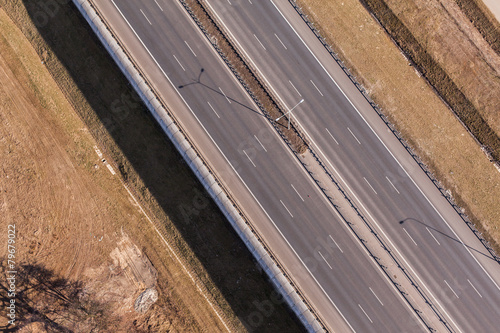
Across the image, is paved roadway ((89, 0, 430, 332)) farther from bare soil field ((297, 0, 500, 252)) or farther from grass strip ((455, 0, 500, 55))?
grass strip ((455, 0, 500, 55))

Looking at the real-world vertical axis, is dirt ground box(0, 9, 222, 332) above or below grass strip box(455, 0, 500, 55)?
above

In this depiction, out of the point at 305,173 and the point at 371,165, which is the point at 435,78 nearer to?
the point at 371,165

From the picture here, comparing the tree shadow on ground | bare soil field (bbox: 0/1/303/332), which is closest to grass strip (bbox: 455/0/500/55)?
bare soil field (bbox: 0/1/303/332)

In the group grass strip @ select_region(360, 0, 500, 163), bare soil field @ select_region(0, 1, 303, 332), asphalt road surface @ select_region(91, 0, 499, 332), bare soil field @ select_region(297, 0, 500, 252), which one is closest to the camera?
asphalt road surface @ select_region(91, 0, 499, 332)

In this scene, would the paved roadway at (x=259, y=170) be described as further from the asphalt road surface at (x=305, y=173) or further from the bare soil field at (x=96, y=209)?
the bare soil field at (x=96, y=209)

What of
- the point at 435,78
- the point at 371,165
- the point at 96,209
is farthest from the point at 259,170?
the point at 435,78

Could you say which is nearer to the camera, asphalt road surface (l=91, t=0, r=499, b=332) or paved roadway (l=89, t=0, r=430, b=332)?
paved roadway (l=89, t=0, r=430, b=332)

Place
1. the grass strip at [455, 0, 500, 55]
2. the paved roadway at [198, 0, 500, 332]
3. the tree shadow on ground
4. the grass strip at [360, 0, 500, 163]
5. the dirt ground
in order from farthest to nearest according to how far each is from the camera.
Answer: the grass strip at [455, 0, 500, 55], the grass strip at [360, 0, 500, 163], the dirt ground, the tree shadow on ground, the paved roadway at [198, 0, 500, 332]
